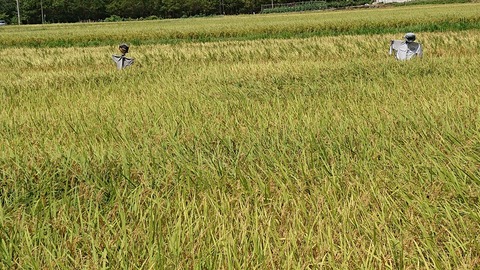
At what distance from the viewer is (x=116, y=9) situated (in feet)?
273

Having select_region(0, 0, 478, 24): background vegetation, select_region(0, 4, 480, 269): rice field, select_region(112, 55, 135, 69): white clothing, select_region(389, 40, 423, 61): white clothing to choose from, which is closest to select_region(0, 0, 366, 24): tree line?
select_region(0, 0, 478, 24): background vegetation

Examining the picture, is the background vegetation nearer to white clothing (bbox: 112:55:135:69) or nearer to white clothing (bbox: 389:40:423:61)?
white clothing (bbox: 389:40:423:61)

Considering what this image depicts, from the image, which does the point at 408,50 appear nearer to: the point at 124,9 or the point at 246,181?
the point at 246,181

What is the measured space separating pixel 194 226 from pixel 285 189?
525 millimetres

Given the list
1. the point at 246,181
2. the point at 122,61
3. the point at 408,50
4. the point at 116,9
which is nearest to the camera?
the point at 246,181

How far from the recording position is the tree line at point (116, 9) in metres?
80.4

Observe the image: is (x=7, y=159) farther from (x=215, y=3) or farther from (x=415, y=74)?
(x=215, y=3)

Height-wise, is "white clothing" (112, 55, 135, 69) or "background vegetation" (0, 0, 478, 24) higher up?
"background vegetation" (0, 0, 478, 24)

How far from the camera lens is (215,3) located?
8831cm

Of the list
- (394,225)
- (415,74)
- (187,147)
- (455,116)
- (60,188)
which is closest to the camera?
(394,225)

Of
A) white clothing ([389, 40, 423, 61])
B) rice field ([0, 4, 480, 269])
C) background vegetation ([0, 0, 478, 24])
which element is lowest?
rice field ([0, 4, 480, 269])

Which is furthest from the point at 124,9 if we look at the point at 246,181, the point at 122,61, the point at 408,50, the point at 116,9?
the point at 246,181

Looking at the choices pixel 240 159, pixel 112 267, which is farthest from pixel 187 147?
pixel 112 267

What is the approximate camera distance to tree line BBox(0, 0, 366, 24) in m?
80.4
